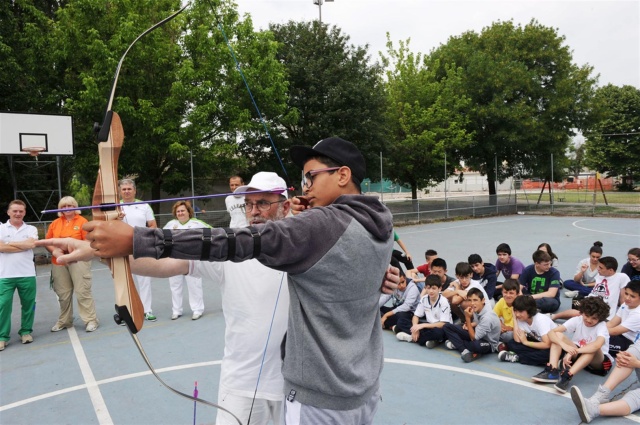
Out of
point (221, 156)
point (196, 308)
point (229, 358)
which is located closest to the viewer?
point (229, 358)

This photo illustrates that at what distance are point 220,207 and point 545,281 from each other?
14548 mm

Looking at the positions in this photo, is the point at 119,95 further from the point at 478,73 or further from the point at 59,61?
the point at 478,73

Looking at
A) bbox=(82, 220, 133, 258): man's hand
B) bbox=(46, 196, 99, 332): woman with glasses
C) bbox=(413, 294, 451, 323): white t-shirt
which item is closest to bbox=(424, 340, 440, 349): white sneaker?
bbox=(413, 294, 451, 323): white t-shirt

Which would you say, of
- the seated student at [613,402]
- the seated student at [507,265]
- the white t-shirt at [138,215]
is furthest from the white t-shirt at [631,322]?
the white t-shirt at [138,215]

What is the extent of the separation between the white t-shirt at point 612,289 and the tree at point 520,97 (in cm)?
2105

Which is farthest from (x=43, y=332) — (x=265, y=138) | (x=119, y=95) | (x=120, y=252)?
(x=265, y=138)

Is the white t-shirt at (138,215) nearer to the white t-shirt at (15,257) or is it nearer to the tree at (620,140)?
the white t-shirt at (15,257)

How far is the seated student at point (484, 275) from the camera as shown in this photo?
7.82 m

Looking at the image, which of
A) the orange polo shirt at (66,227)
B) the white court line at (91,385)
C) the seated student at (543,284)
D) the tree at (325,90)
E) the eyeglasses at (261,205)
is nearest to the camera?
the eyeglasses at (261,205)

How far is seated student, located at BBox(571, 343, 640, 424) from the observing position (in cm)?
398

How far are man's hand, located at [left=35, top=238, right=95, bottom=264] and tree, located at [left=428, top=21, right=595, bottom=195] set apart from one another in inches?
1063

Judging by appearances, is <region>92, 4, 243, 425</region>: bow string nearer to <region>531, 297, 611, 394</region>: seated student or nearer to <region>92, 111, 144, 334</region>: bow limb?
<region>92, 111, 144, 334</region>: bow limb

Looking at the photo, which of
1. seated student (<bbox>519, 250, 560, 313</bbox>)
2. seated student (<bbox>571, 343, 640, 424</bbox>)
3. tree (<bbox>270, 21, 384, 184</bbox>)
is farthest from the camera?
tree (<bbox>270, 21, 384, 184</bbox>)

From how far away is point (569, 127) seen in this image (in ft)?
90.1
